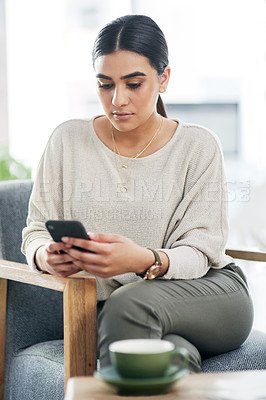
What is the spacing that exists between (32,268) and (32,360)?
0.88ft

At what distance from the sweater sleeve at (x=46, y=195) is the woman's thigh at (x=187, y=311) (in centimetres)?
39

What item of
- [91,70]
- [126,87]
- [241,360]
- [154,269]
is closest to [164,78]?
[126,87]

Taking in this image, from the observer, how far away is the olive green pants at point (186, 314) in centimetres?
130

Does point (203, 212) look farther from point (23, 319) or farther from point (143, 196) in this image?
point (23, 319)

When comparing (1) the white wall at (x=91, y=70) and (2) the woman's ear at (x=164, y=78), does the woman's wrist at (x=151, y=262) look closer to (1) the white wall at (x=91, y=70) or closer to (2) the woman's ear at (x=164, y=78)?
(2) the woman's ear at (x=164, y=78)

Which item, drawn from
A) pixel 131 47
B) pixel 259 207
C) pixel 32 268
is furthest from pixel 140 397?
pixel 259 207

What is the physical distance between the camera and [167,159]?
1717 mm

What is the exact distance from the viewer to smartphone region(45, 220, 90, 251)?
130cm

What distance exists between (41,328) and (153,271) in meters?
0.54

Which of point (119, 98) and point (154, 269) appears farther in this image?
point (119, 98)

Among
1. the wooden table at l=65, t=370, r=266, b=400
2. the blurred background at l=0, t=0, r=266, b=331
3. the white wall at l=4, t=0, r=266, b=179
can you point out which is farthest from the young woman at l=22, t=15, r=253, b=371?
the white wall at l=4, t=0, r=266, b=179

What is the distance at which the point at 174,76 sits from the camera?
4086 mm

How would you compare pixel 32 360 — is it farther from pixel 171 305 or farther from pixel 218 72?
pixel 218 72

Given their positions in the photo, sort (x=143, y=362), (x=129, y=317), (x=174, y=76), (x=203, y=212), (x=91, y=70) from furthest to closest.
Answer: (x=174, y=76)
(x=91, y=70)
(x=203, y=212)
(x=129, y=317)
(x=143, y=362)
